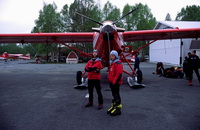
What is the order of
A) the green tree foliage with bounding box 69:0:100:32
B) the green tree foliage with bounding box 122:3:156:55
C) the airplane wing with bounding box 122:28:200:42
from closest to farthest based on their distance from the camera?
the airplane wing with bounding box 122:28:200:42 → the green tree foliage with bounding box 69:0:100:32 → the green tree foliage with bounding box 122:3:156:55

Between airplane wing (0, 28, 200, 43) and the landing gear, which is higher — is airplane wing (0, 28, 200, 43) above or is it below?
above

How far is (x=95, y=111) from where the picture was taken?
3.66 metres

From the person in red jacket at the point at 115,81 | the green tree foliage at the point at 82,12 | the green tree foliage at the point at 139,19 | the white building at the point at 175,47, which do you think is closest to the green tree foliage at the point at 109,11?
the green tree foliage at the point at 139,19

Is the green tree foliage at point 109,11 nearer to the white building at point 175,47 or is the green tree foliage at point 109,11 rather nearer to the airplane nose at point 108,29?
the white building at point 175,47

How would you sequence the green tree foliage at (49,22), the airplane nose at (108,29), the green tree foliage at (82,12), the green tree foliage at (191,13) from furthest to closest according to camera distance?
the green tree foliage at (191,13)
the green tree foliage at (49,22)
the green tree foliage at (82,12)
the airplane nose at (108,29)

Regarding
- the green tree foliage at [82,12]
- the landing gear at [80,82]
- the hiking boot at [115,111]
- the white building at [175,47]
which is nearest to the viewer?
the hiking boot at [115,111]

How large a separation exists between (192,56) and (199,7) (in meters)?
49.8

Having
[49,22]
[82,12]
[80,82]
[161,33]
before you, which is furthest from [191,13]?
[80,82]

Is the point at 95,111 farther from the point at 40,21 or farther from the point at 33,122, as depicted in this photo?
the point at 40,21

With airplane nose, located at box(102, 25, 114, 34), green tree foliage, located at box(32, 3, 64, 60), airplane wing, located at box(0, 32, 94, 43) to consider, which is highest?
green tree foliage, located at box(32, 3, 64, 60)

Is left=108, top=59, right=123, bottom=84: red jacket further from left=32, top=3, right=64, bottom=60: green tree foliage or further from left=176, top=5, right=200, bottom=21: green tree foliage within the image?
left=176, top=5, right=200, bottom=21: green tree foliage

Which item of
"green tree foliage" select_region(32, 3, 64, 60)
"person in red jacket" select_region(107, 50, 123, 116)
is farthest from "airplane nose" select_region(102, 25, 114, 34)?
"green tree foliage" select_region(32, 3, 64, 60)

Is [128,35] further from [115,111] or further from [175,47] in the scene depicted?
[175,47]

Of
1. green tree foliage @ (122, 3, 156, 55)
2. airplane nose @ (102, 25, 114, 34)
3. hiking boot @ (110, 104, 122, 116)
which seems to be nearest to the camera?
hiking boot @ (110, 104, 122, 116)
